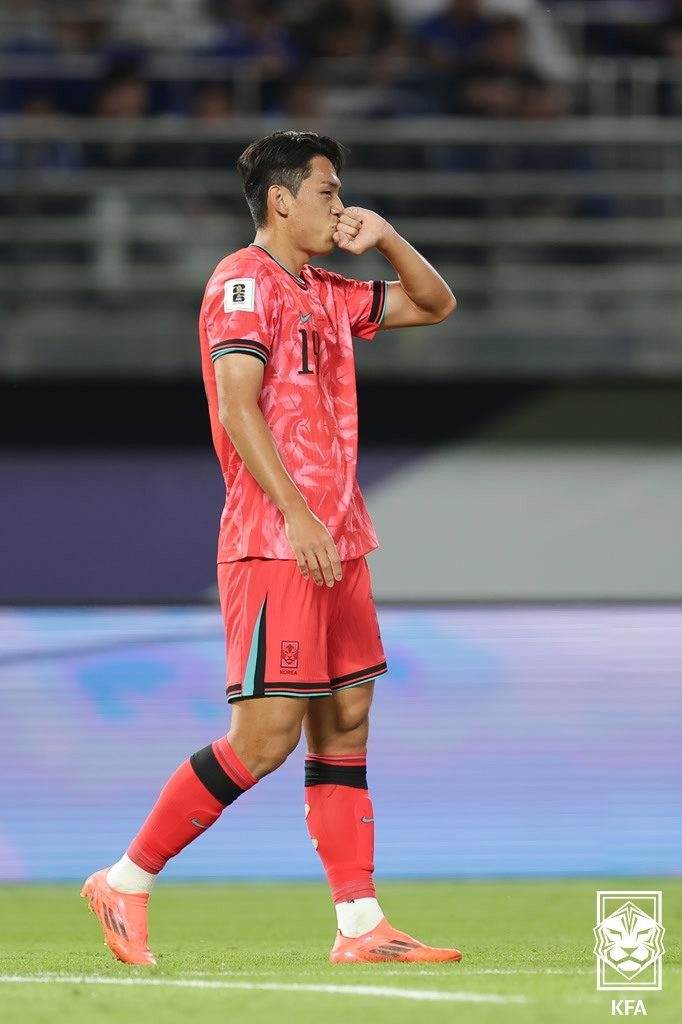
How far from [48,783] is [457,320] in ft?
12.2

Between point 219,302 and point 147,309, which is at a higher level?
point 147,309

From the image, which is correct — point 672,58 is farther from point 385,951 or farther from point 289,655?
point 385,951

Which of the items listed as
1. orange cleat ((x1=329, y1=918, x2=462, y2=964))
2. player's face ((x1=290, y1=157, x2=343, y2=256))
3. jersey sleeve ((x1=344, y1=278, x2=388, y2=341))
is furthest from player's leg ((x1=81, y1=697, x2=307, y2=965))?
player's face ((x1=290, y1=157, x2=343, y2=256))

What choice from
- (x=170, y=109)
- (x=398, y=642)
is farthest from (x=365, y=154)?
(x=398, y=642)

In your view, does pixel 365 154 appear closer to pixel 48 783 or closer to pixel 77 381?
pixel 77 381

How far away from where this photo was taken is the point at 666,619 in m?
5.51

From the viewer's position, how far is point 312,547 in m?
3.29

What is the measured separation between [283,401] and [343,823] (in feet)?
2.97

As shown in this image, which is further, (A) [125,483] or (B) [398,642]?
(A) [125,483]

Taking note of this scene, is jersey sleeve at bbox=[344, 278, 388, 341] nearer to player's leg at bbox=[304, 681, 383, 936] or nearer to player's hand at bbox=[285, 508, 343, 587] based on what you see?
player's hand at bbox=[285, 508, 343, 587]

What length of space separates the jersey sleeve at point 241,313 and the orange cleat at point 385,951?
1203 millimetres

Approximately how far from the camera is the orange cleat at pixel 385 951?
11.1 feet

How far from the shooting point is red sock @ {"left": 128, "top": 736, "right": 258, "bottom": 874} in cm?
342

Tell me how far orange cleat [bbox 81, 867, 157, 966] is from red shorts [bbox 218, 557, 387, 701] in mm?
492
